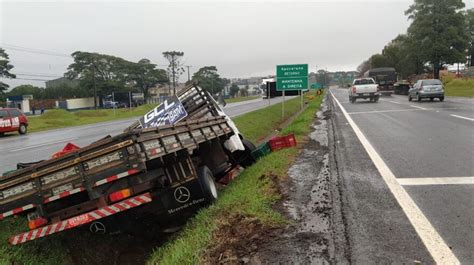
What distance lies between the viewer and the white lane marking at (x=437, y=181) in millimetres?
6859

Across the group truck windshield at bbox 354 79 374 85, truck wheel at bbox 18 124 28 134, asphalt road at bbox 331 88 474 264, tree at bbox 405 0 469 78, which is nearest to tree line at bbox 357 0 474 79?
tree at bbox 405 0 469 78

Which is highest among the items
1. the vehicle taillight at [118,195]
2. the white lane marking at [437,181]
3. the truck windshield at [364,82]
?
the truck windshield at [364,82]

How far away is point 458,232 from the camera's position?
4766 mm

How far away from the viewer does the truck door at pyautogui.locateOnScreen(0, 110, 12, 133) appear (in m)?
26.8

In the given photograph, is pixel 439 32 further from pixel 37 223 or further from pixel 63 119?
pixel 37 223

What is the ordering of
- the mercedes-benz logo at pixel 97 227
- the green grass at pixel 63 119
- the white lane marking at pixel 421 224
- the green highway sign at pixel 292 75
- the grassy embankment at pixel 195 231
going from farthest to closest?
the green grass at pixel 63 119 → the green highway sign at pixel 292 75 → the mercedes-benz logo at pixel 97 227 → the grassy embankment at pixel 195 231 → the white lane marking at pixel 421 224

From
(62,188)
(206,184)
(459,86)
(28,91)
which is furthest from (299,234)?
(28,91)

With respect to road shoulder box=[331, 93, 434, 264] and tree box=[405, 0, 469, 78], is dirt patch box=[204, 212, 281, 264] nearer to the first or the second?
road shoulder box=[331, 93, 434, 264]

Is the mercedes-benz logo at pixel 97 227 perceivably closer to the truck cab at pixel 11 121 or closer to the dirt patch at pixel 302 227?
the dirt patch at pixel 302 227

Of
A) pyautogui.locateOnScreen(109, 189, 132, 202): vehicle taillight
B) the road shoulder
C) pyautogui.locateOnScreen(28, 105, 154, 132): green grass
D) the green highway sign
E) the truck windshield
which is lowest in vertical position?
pyautogui.locateOnScreen(28, 105, 154, 132): green grass

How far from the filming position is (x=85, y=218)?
18.6ft

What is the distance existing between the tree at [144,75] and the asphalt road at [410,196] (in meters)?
94.8

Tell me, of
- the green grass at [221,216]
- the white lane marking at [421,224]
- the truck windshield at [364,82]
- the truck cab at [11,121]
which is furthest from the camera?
the truck windshield at [364,82]

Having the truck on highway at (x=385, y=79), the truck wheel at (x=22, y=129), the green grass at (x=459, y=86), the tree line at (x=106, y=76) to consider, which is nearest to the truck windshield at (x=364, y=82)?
the truck on highway at (x=385, y=79)
